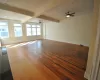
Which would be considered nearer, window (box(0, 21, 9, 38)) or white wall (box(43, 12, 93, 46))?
white wall (box(43, 12, 93, 46))

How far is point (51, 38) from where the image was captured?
8664 millimetres

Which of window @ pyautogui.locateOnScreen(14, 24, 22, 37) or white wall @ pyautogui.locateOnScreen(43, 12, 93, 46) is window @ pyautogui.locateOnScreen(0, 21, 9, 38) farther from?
white wall @ pyautogui.locateOnScreen(43, 12, 93, 46)

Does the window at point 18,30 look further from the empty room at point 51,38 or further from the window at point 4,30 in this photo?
the window at point 4,30

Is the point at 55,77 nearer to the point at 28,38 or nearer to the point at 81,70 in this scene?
the point at 81,70

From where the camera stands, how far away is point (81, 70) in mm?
2127

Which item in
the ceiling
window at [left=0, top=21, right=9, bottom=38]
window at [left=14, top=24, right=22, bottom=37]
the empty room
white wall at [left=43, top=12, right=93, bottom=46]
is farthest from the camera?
window at [left=14, top=24, right=22, bottom=37]

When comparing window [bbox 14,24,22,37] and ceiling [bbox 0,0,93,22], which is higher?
ceiling [bbox 0,0,93,22]

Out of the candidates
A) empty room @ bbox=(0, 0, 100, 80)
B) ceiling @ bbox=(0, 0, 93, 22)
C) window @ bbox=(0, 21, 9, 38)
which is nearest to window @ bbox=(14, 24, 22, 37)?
Result: empty room @ bbox=(0, 0, 100, 80)

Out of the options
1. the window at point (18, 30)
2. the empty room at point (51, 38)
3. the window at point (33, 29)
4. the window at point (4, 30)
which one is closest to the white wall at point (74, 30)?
the empty room at point (51, 38)

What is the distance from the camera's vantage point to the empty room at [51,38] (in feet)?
5.85

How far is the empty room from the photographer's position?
1782 millimetres

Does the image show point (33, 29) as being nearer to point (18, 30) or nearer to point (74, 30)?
point (18, 30)

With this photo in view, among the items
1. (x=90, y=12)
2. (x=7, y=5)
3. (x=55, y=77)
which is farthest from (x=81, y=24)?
(x=7, y=5)

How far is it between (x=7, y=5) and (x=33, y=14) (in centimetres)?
181
